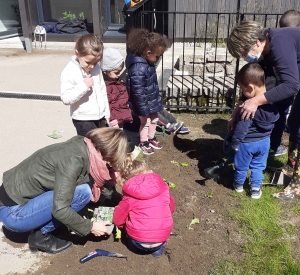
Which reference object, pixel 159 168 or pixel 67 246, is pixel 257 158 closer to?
pixel 159 168

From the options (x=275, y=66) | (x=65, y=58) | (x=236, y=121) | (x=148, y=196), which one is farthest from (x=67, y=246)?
(x=65, y=58)

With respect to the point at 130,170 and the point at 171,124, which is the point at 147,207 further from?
the point at 171,124

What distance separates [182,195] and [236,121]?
82 centimetres

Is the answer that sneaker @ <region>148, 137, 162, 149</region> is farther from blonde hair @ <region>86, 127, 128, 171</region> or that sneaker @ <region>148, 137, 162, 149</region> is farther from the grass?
blonde hair @ <region>86, 127, 128, 171</region>

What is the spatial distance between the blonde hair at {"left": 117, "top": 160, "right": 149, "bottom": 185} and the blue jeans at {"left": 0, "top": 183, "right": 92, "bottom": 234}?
271 millimetres

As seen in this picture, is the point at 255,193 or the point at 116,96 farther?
the point at 116,96

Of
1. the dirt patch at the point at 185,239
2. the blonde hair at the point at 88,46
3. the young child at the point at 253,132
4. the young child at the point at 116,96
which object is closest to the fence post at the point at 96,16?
A: the young child at the point at 116,96

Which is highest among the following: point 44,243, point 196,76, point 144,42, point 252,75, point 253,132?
point 144,42

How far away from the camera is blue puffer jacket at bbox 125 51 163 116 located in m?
3.94

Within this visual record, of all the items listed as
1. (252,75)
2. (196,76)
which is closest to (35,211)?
(252,75)

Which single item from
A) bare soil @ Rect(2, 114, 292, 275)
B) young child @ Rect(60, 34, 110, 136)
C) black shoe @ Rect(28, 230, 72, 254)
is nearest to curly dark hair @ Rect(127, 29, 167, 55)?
young child @ Rect(60, 34, 110, 136)

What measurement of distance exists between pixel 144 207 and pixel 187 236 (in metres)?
0.65

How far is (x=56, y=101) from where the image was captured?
19.0ft

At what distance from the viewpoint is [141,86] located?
A: 13.1 feet
